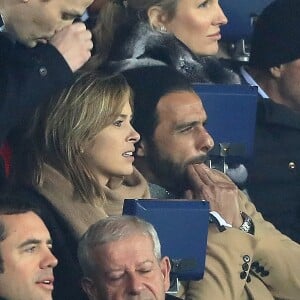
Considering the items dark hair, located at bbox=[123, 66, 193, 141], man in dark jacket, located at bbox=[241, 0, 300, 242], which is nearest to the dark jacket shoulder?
dark hair, located at bbox=[123, 66, 193, 141]

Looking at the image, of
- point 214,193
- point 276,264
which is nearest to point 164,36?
point 214,193

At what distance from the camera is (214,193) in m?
6.37

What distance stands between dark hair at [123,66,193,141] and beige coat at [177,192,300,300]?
0.51m

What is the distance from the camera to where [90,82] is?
5969 millimetres

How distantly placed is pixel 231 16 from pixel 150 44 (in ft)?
3.75

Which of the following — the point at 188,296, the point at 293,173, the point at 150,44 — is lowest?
the point at 188,296

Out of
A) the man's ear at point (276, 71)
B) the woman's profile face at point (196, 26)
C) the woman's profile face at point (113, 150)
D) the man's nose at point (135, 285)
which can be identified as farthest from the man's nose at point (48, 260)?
the man's ear at point (276, 71)

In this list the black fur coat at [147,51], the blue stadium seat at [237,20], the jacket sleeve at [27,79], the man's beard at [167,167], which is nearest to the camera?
the jacket sleeve at [27,79]

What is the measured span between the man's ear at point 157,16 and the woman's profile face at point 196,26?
24 millimetres

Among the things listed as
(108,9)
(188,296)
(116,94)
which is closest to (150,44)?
(108,9)

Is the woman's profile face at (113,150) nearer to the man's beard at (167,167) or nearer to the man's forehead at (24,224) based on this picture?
the man's beard at (167,167)

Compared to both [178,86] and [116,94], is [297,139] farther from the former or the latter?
[116,94]

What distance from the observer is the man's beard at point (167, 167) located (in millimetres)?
6348

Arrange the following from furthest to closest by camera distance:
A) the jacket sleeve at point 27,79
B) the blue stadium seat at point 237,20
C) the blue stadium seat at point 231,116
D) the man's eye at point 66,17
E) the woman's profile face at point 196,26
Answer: the blue stadium seat at point 237,20 < the woman's profile face at point 196,26 < the blue stadium seat at point 231,116 < the man's eye at point 66,17 < the jacket sleeve at point 27,79
